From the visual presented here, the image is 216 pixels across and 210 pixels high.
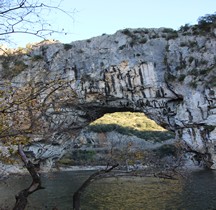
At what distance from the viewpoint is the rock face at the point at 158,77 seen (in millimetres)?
36062

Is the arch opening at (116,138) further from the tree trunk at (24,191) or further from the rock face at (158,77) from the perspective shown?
the tree trunk at (24,191)

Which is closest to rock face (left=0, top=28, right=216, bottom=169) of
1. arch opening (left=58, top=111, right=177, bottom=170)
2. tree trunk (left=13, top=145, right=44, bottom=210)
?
arch opening (left=58, top=111, right=177, bottom=170)

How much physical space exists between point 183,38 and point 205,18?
3.72 m

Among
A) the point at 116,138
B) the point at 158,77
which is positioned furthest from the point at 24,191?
the point at 116,138

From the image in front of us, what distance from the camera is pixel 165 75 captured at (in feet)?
122

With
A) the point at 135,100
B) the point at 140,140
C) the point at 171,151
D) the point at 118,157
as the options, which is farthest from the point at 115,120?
the point at 118,157

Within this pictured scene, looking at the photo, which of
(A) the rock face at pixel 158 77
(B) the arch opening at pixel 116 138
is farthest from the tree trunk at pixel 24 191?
(B) the arch opening at pixel 116 138

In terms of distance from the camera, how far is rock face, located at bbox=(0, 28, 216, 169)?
118 ft

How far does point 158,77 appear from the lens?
122 feet

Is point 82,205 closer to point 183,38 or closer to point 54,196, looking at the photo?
point 54,196

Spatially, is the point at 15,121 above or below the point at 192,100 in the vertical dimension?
above

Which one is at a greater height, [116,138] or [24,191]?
[24,191]

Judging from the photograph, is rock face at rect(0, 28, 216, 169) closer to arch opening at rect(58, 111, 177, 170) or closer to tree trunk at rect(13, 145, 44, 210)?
arch opening at rect(58, 111, 177, 170)

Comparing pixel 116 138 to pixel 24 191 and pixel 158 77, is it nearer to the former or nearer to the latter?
pixel 158 77
